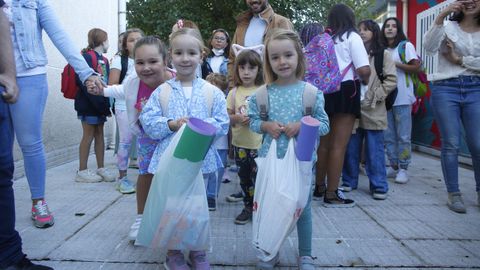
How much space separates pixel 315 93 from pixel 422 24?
6115 millimetres

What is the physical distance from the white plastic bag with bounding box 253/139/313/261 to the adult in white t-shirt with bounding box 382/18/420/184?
336 cm

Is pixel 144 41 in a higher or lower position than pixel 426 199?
higher

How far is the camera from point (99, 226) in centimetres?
362

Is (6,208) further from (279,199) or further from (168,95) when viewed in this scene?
(279,199)

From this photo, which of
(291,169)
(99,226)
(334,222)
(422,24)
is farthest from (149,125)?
(422,24)

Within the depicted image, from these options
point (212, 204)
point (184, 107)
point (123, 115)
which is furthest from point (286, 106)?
point (123, 115)

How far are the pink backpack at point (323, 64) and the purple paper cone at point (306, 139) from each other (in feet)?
5.05

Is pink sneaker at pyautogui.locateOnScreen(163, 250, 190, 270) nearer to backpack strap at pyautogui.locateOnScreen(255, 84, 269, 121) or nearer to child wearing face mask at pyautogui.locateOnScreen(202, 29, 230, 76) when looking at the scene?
backpack strap at pyautogui.locateOnScreen(255, 84, 269, 121)

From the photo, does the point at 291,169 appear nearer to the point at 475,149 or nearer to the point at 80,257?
the point at 80,257

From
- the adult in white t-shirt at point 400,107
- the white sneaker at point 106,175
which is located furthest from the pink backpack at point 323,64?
the white sneaker at point 106,175

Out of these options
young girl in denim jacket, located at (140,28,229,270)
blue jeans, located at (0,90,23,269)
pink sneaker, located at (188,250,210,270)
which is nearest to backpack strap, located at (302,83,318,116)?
young girl in denim jacket, located at (140,28,229,270)

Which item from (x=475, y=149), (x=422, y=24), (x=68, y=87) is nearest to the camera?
(x=475, y=149)

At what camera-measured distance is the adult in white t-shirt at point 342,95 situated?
4.25m

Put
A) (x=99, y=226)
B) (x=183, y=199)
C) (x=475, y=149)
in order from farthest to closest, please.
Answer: (x=475, y=149) → (x=99, y=226) → (x=183, y=199)
